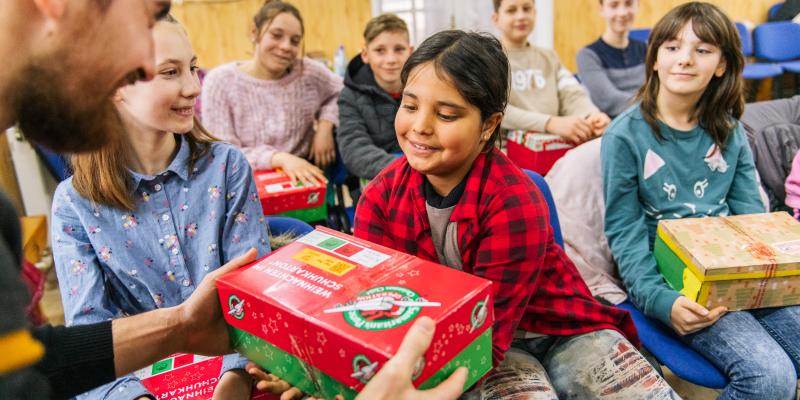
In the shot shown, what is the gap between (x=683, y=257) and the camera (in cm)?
149

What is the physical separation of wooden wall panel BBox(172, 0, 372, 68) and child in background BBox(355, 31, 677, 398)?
4.26m

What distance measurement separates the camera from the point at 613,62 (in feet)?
11.0

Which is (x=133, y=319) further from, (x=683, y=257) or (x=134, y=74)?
(x=683, y=257)

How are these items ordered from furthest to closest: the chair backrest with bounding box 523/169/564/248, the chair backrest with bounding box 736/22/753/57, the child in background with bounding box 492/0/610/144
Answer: the chair backrest with bounding box 736/22/753/57
the child in background with bounding box 492/0/610/144
the chair backrest with bounding box 523/169/564/248

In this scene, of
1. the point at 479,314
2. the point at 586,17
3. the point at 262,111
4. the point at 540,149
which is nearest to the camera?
the point at 479,314

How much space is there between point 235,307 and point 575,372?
75 cm

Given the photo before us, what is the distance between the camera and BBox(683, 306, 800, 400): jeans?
4.57ft

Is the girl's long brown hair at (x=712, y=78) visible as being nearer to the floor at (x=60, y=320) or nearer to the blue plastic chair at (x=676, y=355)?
the blue plastic chair at (x=676, y=355)

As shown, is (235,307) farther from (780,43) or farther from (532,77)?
(780,43)

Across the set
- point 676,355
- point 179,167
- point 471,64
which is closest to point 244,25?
point 179,167

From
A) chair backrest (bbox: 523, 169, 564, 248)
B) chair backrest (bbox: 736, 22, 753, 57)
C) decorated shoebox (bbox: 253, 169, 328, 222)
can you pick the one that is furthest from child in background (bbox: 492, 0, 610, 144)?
chair backrest (bbox: 736, 22, 753, 57)

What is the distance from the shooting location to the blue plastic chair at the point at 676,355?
1.43m

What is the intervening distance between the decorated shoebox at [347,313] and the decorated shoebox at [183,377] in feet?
0.73

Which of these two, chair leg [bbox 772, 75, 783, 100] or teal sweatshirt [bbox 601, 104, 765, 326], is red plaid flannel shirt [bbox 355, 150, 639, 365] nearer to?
teal sweatshirt [bbox 601, 104, 765, 326]
